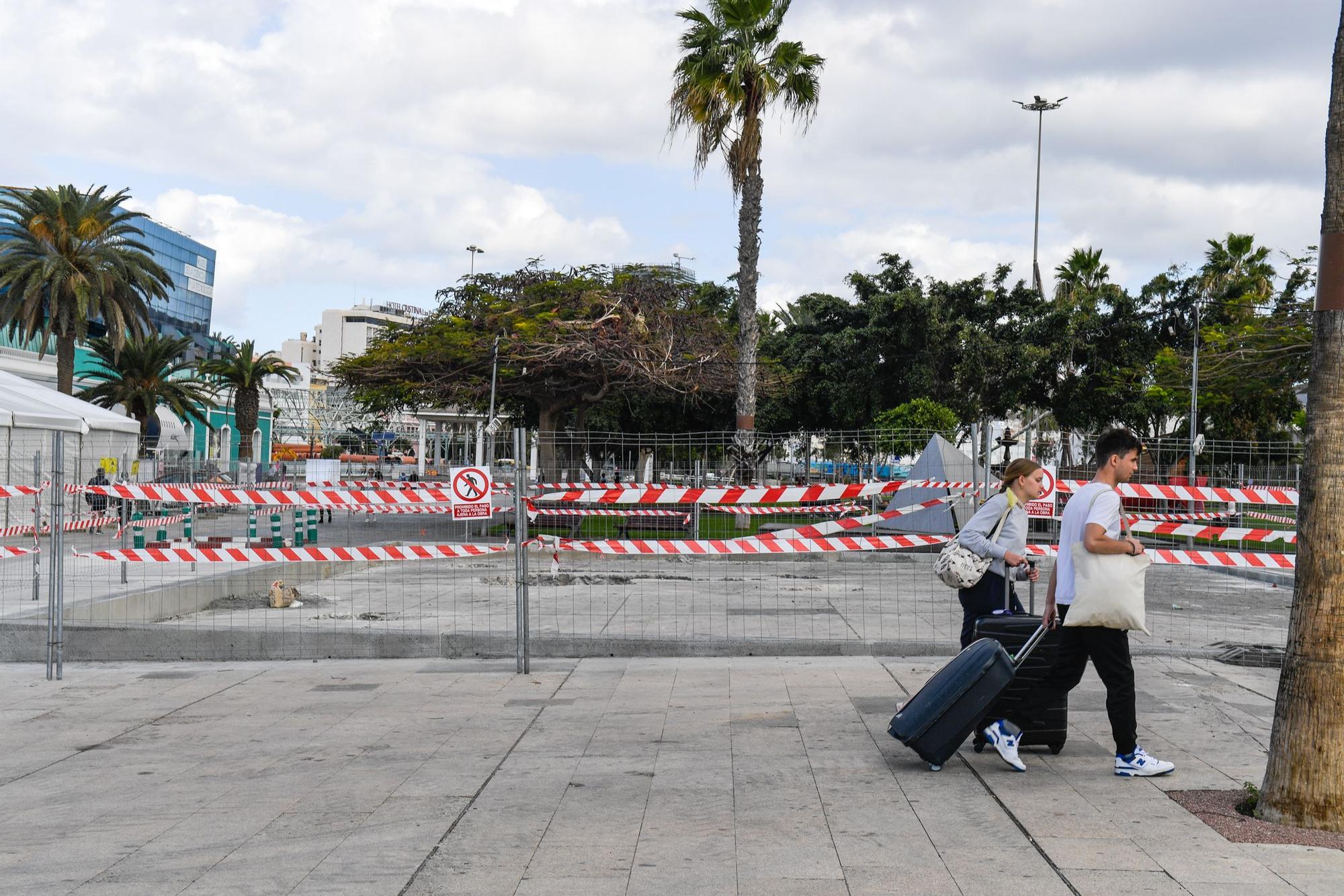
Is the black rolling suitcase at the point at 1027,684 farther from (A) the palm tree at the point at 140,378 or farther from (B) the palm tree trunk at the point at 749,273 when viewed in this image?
(A) the palm tree at the point at 140,378

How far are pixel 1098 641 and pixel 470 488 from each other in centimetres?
709

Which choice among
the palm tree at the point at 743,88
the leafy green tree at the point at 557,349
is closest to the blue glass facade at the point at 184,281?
the leafy green tree at the point at 557,349

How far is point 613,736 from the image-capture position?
7133 mm

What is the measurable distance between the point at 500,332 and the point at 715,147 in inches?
250

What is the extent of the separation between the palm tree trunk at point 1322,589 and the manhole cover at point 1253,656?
16.3 feet

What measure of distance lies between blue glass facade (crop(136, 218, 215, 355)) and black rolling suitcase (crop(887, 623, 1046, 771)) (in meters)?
105

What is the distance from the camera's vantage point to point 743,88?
972 inches

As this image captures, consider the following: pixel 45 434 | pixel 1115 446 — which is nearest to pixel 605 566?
pixel 1115 446

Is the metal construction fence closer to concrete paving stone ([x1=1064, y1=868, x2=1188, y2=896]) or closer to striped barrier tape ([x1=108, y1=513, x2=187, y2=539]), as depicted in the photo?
striped barrier tape ([x1=108, y1=513, x2=187, y2=539])

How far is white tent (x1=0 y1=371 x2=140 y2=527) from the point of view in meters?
24.1

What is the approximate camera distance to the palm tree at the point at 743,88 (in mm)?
24672

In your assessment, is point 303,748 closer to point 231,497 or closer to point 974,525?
point 974,525

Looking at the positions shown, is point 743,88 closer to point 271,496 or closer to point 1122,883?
point 271,496

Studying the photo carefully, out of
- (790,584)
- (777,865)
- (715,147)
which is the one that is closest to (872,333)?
(715,147)
